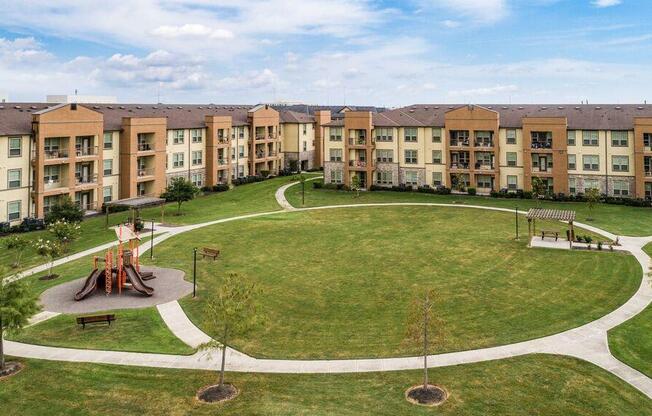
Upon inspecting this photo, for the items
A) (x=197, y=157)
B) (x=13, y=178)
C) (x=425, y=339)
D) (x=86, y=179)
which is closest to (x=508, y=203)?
(x=197, y=157)

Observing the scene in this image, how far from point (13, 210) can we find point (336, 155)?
4512 cm

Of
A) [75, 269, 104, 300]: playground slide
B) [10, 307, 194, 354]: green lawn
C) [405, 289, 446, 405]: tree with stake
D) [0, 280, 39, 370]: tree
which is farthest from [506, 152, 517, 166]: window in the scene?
[0, 280, 39, 370]: tree

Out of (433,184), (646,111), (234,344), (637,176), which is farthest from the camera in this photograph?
(433,184)

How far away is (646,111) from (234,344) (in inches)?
2666

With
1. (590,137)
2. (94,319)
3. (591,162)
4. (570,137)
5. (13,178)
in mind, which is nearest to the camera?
(94,319)

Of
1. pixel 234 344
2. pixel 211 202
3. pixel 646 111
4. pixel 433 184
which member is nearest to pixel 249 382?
pixel 234 344

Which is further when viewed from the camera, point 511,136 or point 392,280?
point 511,136

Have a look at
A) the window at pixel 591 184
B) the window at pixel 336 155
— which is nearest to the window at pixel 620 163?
the window at pixel 591 184

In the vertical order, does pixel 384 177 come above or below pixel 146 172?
below

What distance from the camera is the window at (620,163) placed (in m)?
64.8

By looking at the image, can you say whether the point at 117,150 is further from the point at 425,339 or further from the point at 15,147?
the point at 425,339

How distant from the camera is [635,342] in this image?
83.1 ft

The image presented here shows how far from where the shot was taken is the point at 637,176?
63.5m

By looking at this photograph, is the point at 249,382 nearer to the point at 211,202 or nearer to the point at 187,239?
the point at 187,239
